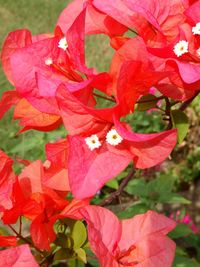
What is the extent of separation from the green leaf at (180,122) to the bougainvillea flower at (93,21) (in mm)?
145

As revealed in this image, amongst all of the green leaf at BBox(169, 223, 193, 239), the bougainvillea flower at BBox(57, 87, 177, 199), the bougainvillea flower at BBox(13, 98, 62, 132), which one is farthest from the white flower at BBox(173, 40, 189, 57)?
the green leaf at BBox(169, 223, 193, 239)

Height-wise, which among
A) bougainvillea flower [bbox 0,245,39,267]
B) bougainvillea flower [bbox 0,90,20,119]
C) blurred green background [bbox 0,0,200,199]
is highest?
bougainvillea flower [bbox 0,90,20,119]

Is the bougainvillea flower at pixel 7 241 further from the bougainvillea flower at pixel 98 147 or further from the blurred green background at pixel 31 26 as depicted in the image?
the blurred green background at pixel 31 26

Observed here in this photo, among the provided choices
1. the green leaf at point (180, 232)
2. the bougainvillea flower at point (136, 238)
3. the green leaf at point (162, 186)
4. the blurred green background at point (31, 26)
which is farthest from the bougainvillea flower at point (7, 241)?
the blurred green background at point (31, 26)

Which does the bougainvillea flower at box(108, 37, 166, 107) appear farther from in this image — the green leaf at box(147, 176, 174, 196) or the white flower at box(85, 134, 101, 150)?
the green leaf at box(147, 176, 174, 196)

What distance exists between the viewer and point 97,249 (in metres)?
0.68

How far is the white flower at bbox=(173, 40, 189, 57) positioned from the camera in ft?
2.19

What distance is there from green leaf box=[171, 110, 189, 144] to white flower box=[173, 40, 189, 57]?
11 cm

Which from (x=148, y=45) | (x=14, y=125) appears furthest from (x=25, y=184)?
(x=14, y=125)

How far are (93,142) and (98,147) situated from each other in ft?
0.03

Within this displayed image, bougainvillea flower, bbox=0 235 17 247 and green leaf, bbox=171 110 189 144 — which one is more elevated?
green leaf, bbox=171 110 189 144

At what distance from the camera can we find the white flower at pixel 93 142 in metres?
0.70

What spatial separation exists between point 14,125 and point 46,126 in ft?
5.67

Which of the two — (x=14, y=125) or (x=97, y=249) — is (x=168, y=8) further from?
(x=14, y=125)
